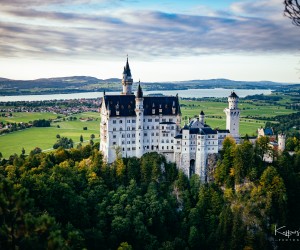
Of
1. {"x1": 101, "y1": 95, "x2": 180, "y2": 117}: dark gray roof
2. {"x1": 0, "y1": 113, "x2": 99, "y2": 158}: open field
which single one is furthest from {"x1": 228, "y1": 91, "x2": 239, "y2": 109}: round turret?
{"x1": 0, "y1": 113, "x2": 99, "y2": 158}: open field

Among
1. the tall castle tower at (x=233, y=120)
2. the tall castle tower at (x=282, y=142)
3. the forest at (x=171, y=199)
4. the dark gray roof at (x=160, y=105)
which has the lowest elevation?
the forest at (x=171, y=199)

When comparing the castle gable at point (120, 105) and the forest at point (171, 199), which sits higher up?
the castle gable at point (120, 105)

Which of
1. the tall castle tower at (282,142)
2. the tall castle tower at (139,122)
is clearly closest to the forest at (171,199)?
the tall castle tower at (282,142)

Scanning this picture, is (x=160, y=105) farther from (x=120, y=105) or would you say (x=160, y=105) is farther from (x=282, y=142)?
(x=282, y=142)

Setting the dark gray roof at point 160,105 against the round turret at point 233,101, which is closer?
the dark gray roof at point 160,105

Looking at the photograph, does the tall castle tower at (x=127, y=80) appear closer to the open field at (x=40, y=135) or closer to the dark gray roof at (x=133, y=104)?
the dark gray roof at (x=133, y=104)

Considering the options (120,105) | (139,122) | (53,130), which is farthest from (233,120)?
(53,130)

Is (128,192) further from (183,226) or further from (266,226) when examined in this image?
(266,226)
